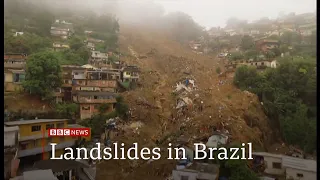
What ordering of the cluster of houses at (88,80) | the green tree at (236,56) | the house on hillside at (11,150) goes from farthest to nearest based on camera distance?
1. the green tree at (236,56)
2. the cluster of houses at (88,80)
3. the house on hillside at (11,150)

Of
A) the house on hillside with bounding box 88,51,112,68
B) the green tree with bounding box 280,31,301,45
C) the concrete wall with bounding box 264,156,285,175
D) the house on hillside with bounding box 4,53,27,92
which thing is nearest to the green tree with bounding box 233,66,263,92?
the green tree with bounding box 280,31,301,45

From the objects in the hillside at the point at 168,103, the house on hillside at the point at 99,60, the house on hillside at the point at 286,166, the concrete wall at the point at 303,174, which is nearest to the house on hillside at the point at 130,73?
the hillside at the point at 168,103

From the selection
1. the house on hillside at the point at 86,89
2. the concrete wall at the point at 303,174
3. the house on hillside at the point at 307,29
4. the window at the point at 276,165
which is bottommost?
the concrete wall at the point at 303,174

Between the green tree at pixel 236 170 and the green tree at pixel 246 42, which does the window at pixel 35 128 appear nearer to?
the green tree at pixel 236 170

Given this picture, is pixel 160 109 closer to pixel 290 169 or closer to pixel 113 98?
pixel 113 98

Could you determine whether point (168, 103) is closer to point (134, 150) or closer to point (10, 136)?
point (134, 150)

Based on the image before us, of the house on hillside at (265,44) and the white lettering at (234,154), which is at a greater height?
the house on hillside at (265,44)

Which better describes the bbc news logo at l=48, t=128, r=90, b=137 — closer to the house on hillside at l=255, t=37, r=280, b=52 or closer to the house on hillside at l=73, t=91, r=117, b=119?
the house on hillside at l=73, t=91, r=117, b=119
